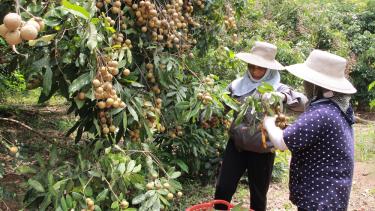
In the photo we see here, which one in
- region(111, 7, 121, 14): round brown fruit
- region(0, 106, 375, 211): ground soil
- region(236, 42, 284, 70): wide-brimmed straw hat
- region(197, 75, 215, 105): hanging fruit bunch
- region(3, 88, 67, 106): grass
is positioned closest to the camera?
region(111, 7, 121, 14): round brown fruit

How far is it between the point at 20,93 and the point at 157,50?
4.93 m

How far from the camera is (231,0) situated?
3.31 m

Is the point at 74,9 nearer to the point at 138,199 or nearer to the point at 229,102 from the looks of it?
the point at 138,199

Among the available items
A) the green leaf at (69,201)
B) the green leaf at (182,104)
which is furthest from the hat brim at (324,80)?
the green leaf at (69,201)

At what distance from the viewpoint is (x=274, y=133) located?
2.06 meters

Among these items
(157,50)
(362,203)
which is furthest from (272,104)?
(362,203)

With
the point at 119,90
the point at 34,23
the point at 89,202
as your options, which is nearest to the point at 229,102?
the point at 119,90

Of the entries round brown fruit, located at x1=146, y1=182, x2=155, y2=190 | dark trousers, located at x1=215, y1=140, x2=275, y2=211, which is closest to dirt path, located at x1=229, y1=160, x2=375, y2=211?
dark trousers, located at x1=215, y1=140, x2=275, y2=211

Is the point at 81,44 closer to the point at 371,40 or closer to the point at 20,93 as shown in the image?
the point at 20,93

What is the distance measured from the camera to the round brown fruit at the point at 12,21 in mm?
1101

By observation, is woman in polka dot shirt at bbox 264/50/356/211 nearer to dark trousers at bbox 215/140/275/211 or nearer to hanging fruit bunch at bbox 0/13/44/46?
dark trousers at bbox 215/140/275/211

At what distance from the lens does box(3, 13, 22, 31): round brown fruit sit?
1.10 m

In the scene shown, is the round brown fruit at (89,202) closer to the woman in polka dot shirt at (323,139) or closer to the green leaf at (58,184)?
the green leaf at (58,184)

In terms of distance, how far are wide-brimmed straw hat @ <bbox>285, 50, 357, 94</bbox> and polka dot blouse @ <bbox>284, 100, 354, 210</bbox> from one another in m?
0.09
